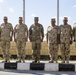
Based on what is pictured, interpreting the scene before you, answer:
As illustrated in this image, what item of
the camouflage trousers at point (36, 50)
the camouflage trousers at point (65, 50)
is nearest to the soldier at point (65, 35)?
the camouflage trousers at point (65, 50)

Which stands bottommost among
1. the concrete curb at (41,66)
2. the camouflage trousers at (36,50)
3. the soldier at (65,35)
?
the concrete curb at (41,66)

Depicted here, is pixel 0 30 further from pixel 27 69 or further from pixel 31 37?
pixel 27 69

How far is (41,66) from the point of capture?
9352mm

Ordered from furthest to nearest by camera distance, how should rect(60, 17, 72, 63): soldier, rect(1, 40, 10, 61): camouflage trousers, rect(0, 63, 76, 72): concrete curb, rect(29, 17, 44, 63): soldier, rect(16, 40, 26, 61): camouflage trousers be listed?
rect(1, 40, 10, 61): camouflage trousers, rect(16, 40, 26, 61): camouflage trousers, rect(29, 17, 44, 63): soldier, rect(60, 17, 72, 63): soldier, rect(0, 63, 76, 72): concrete curb

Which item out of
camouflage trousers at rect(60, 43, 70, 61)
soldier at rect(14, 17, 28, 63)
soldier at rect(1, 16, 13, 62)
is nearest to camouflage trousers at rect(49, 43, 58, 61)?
camouflage trousers at rect(60, 43, 70, 61)

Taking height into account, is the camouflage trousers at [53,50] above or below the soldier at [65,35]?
below

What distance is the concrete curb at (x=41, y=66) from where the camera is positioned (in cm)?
920

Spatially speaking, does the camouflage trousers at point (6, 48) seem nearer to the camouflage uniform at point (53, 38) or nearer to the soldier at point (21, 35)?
the soldier at point (21, 35)

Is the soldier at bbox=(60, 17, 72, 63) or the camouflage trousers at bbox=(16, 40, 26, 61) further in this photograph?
the camouflage trousers at bbox=(16, 40, 26, 61)

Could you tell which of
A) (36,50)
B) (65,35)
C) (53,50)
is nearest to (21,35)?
(36,50)

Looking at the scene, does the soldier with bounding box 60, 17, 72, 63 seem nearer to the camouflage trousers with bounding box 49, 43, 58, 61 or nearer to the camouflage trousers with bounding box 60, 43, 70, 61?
the camouflage trousers with bounding box 60, 43, 70, 61

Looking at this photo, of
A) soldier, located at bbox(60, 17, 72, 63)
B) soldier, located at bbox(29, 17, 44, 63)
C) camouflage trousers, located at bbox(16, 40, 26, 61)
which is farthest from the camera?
camouflage trousers, located at bbox(16, 40, 26, 61)

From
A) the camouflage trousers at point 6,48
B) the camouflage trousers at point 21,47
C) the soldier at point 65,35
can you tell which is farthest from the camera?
the camouflage trousers at point 6,48

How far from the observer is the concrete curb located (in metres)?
9.20
